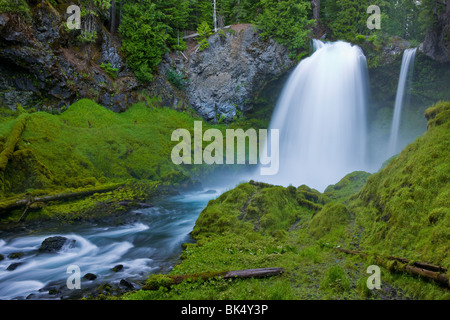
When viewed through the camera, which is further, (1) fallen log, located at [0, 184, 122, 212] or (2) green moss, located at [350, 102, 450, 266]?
(1) fallen log, located at [0, 184, 122, 212]

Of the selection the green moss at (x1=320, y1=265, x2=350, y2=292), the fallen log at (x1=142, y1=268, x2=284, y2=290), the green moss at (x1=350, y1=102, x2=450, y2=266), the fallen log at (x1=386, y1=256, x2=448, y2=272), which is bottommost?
the fallen log at (x1=142, y1=268, x2=284, y2=290)

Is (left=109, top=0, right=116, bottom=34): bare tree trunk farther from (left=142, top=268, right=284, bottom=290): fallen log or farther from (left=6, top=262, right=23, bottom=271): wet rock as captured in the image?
(left=142, top=268, right=284, bottom=290): fallen log

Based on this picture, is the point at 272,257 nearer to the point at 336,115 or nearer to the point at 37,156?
the point at 37,156

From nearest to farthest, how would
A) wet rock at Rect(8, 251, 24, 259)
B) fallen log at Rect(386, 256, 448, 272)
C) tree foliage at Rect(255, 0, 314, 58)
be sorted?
fallen log at Rect(386, 256, 448, 272) < wet rock at Rect(8, 251, 24, 259) < tree foliage at Rect(255, 0, 314, 58)

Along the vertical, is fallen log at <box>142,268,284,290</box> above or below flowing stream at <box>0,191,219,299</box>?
above

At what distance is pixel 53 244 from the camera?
359 inches

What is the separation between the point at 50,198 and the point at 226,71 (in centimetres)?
2028

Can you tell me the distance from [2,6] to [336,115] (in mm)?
25819

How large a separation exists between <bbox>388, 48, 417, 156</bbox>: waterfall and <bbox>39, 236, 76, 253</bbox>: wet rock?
25.9m

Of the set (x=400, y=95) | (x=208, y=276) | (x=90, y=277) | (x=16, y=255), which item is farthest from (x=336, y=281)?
(x=400, y=95)

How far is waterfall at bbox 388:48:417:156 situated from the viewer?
850 inches

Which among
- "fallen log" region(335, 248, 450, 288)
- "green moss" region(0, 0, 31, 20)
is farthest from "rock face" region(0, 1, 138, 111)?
"fallen log" region(335, 248, 450, 288)

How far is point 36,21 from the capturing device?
17.7 meters
